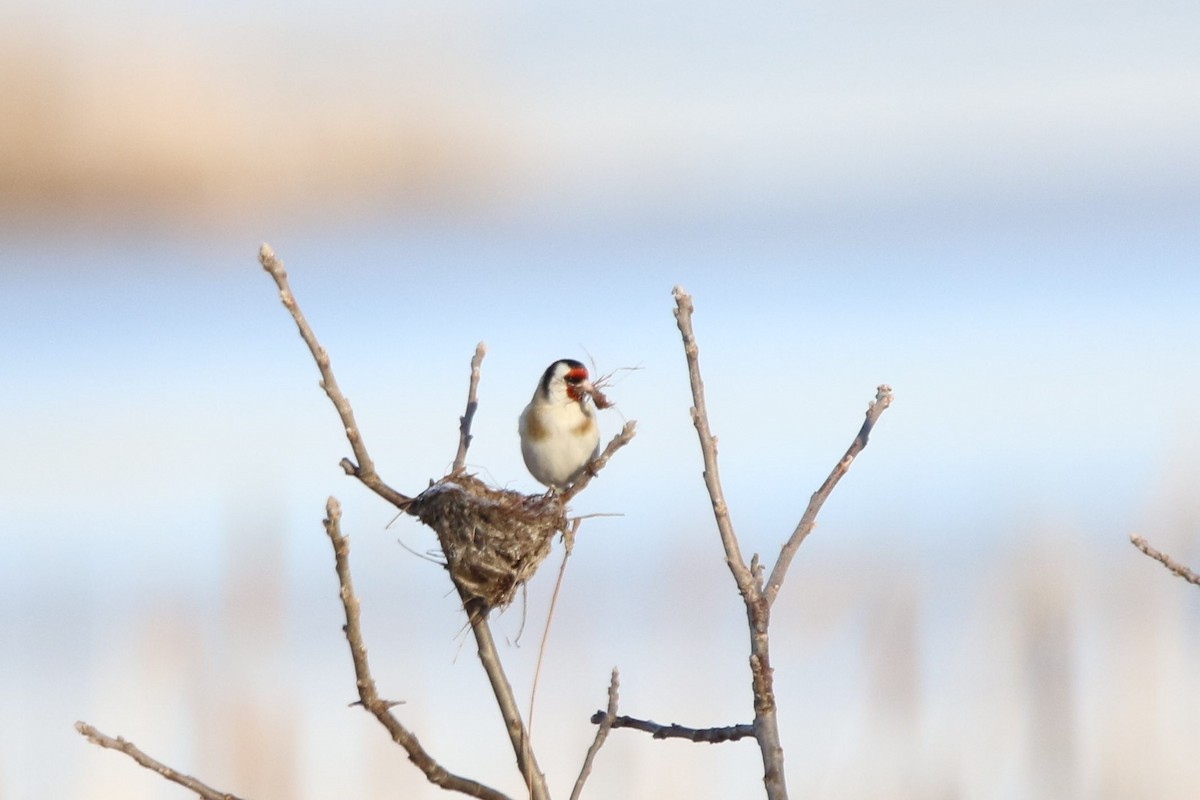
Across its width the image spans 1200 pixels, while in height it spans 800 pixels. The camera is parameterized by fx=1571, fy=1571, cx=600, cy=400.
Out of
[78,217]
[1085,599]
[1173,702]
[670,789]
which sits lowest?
[670,789]

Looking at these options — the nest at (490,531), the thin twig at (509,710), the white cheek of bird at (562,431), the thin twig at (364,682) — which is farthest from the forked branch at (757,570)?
the white cheek of bird at (562,431)

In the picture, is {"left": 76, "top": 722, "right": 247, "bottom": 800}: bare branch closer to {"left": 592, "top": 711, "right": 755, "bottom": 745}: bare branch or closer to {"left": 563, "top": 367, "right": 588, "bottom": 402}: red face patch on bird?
{"left": 592, "top": 711, "right": 755, "bottom": 745}: bare branch

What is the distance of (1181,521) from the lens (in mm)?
3877

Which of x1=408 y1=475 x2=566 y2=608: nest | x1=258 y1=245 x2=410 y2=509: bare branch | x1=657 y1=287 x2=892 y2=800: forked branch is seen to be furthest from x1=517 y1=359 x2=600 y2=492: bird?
x1=657 y1=287 x2=892 y2=800: forked branch

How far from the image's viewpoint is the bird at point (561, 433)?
416cm

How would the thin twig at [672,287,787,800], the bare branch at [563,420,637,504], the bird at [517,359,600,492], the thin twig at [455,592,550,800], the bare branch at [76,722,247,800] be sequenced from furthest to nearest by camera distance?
the bird at [517,359,600,492]
the bare branch at [563,420,637,504]
the thin twig at [455,592,550,800]
the bare branch at [76,722,247,800]
the thin twig at [672,287,787,800]

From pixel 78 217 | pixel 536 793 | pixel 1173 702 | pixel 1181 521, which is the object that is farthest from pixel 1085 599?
pixel 78 217

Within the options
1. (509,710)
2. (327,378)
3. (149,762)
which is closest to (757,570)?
(509,710)

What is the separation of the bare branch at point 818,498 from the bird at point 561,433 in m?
1.76

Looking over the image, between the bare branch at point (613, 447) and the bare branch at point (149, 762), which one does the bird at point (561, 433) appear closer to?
the bare branch at point (613, 447)

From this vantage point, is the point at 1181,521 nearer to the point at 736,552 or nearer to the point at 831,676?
the point at 831,676

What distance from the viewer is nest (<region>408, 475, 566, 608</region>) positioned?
3322 mm

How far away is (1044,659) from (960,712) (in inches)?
10.7

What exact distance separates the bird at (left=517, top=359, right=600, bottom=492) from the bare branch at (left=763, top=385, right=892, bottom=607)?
1759mm
